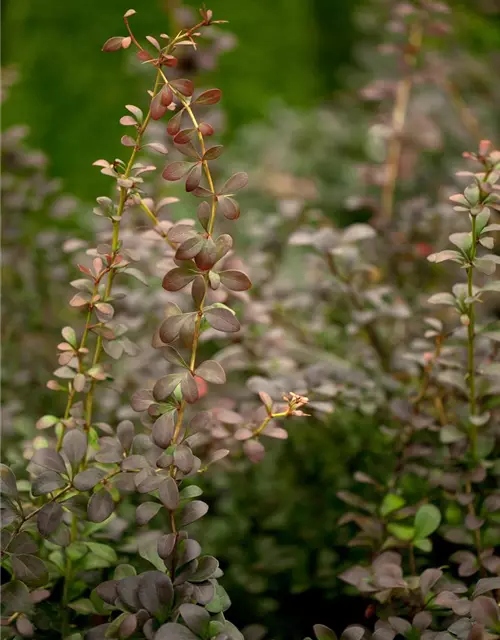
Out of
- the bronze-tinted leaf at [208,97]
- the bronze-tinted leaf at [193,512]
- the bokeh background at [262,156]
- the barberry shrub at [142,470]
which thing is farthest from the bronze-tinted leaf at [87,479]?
the bronze-tinted leaf at [208,97]

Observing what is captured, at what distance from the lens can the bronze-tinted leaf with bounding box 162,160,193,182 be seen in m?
0.76

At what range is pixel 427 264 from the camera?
137 centimetres

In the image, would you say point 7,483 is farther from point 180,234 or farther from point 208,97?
point 208,97

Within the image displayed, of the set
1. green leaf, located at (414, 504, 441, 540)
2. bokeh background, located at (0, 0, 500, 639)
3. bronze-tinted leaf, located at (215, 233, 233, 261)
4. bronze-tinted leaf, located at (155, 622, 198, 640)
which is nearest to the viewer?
bronze-tinted leaf, located at (155, 622, 198, 640)

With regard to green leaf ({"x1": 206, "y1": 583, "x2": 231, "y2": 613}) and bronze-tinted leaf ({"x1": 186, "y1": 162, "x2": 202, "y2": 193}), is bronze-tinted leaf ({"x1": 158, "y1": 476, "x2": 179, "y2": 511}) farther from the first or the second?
bronze-tinted leaf ({"x1": 186, "y1": 162, "x2": 202, "y2": 193})

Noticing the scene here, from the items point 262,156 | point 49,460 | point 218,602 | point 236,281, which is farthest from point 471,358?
point 262,156

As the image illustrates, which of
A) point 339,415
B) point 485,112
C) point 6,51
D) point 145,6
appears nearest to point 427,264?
point 339,415

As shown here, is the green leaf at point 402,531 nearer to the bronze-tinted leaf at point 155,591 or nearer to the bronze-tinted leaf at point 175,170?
the bronze-tinted leaf at point 155,591

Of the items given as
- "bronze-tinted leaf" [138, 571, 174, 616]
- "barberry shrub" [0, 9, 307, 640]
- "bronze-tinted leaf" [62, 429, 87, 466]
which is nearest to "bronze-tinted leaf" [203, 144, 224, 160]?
"barberry shrub" [0, 9, 307, 640]

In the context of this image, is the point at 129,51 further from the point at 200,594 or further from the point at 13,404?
the point at 200,594

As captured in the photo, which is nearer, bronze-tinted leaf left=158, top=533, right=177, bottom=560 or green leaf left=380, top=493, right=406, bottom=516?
bronze-tinted leaf left=158, top=533, right=177, bottom=560

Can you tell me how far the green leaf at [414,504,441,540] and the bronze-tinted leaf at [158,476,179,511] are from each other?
348 millimetres

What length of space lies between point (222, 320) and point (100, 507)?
0.25 m

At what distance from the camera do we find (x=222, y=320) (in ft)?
2.41
